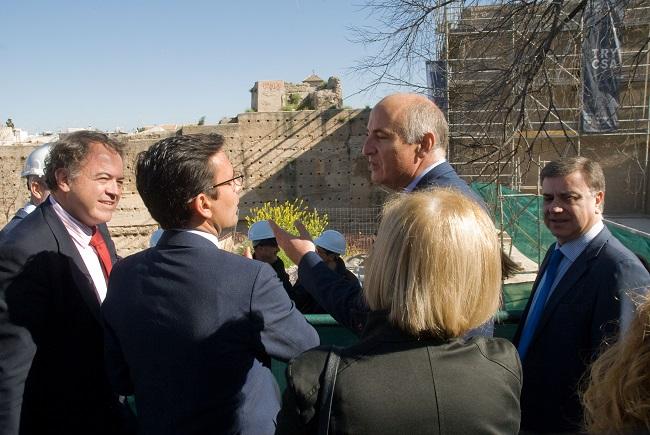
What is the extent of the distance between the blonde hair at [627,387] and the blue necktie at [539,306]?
1.20 meters

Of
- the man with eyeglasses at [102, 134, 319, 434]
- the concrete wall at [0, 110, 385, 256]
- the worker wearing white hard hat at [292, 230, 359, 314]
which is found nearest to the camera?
the man with eyeglasses at [102, 134, 319, 434]

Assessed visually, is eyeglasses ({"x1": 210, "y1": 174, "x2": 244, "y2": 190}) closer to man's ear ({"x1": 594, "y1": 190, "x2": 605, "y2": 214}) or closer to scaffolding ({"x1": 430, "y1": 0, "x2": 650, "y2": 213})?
man's ear ({"x1": 594, "y1": 190, "x2": 605, "y2": 214})

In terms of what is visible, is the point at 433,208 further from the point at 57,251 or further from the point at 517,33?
the point at 517,33

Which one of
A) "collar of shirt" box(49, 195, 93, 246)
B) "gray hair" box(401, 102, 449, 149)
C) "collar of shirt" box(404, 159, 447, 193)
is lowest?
"collar of shirt" box(49, 195, 93, 246)

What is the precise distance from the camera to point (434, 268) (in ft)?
3.91

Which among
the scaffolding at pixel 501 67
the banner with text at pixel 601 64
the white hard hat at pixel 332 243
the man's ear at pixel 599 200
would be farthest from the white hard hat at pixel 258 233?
the banner with text at pixel 601 64

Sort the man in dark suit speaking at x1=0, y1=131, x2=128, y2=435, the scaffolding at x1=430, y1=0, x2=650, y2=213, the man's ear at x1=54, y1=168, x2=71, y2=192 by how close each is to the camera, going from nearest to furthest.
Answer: the man in dark suit speaking at x1=0, y1=131, x2=128, y2=435, the man's ear at x1=54, y1=168, x2=71, y2=192, the scaffolding at x1=430, y1=0, x2=650, y2=213

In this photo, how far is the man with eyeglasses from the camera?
147cm

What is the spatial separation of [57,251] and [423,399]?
137 centimetres

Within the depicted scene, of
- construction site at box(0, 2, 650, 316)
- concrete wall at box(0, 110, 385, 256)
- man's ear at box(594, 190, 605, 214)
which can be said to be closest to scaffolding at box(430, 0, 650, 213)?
construction site at box(0, 2, 650, 316)

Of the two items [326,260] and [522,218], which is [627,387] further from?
[522,218]

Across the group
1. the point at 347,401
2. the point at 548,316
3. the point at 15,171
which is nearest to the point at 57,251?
the point at 347,401

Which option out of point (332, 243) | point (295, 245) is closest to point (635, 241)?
point (332, 243)

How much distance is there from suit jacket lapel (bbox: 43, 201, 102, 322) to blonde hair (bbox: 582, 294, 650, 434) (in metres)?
1.59
